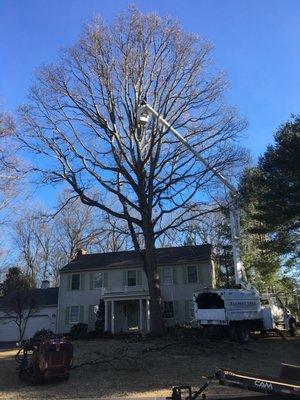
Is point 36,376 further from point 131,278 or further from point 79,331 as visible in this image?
point 131,278

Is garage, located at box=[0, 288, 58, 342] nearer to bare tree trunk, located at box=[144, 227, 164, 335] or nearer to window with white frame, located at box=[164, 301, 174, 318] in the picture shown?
window with white frame, located at box=[164, 301, 174, 318]

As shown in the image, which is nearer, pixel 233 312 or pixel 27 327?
pixel 233 312

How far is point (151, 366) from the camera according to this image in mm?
15734

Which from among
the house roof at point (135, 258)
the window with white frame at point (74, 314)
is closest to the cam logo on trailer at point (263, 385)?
the house roof at point (135, 258)

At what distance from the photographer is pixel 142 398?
11.3 m

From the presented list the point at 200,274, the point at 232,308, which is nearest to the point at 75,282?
the point at 200,274

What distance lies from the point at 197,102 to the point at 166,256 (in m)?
15.2

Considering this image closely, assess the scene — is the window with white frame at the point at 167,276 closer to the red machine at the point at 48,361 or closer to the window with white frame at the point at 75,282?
the window with white frame at the point at 75,282

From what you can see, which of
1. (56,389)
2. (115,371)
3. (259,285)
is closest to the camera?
(56,389)

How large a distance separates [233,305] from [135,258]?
1832 cm

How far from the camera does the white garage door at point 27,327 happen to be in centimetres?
4038

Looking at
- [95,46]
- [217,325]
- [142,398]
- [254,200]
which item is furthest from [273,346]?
[95,46]

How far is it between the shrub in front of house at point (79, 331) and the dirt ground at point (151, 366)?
1119 cm

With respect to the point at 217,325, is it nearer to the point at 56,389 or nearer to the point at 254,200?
the point at 254,200
